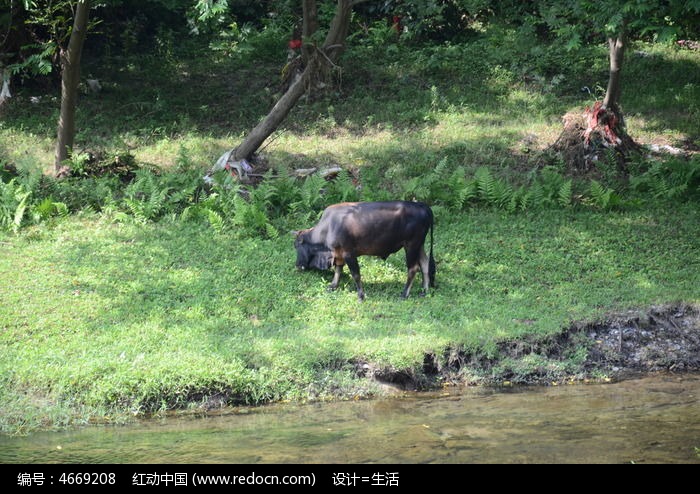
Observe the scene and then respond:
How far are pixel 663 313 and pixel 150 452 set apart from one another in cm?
716

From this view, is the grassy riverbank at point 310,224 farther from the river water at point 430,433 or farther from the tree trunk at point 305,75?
the tree trunk at point 305,75

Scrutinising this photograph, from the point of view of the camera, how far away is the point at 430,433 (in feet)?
28.4

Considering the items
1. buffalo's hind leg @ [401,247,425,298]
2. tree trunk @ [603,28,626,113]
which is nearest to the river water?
buffalo's hind leg @ [401,247,425,298]

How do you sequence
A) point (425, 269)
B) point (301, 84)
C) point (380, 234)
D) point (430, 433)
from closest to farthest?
point (430, 433) → point (380, 234) → point (425, 269) → point (301, 84)

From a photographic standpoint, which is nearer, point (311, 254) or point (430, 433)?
point (430, 433)

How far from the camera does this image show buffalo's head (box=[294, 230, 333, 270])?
1298cm

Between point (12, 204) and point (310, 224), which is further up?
point (12, 204)

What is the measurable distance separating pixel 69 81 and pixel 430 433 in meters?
11.8

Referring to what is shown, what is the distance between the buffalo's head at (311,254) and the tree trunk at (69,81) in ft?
21.0

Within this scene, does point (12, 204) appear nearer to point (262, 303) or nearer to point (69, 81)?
point (69, 81)

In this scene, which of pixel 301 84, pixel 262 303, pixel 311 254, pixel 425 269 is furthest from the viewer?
pixel 301 84

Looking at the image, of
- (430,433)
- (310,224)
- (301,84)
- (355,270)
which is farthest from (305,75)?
(430,433)

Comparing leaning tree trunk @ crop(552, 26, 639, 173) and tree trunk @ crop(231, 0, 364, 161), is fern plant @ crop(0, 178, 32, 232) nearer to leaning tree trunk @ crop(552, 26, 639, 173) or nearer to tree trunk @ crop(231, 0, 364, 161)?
tree trunk @ crop(231, 0, 364, 161)

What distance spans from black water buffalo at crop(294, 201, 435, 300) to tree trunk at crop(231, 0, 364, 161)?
514cm
